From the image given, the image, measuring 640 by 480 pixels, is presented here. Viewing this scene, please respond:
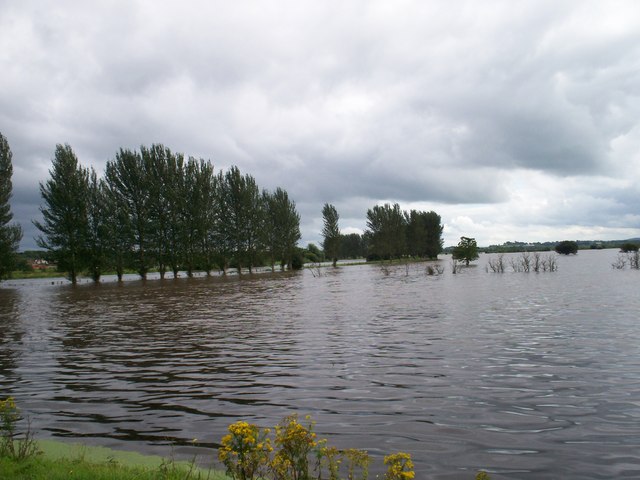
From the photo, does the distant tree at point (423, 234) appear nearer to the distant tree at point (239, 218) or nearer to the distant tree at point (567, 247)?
the distant tree at point (567, 247)

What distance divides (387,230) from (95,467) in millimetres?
117867

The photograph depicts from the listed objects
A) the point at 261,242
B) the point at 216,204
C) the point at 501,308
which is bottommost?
the point at 501,308

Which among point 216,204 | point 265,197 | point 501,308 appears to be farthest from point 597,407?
point 265,197

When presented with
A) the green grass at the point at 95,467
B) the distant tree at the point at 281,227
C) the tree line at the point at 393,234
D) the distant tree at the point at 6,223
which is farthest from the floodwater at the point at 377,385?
the tree line at the point at 393,234

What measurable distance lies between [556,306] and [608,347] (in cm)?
943

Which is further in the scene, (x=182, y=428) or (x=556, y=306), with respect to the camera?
(x=556, y=306)

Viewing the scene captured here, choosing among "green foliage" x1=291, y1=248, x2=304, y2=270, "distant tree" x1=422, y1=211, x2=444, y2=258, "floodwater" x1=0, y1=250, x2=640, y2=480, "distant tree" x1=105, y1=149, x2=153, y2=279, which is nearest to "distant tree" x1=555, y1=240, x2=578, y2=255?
"distant tree" x1=422, y1=211, x2=444, y2=258

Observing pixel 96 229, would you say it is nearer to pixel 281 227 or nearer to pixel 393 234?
pixel 281 227

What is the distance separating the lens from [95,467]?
5.04m

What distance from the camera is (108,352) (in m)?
13.0

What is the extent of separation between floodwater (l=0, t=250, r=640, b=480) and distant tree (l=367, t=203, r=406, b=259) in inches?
4084

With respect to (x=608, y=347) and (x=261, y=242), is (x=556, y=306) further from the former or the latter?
(x=261, y=242)

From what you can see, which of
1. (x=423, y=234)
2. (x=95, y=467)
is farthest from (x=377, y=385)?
(x=423, y=234)

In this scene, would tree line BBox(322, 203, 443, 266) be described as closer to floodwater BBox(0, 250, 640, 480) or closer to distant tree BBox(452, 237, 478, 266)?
distant tree BBox(452, 237, 478, 266)
